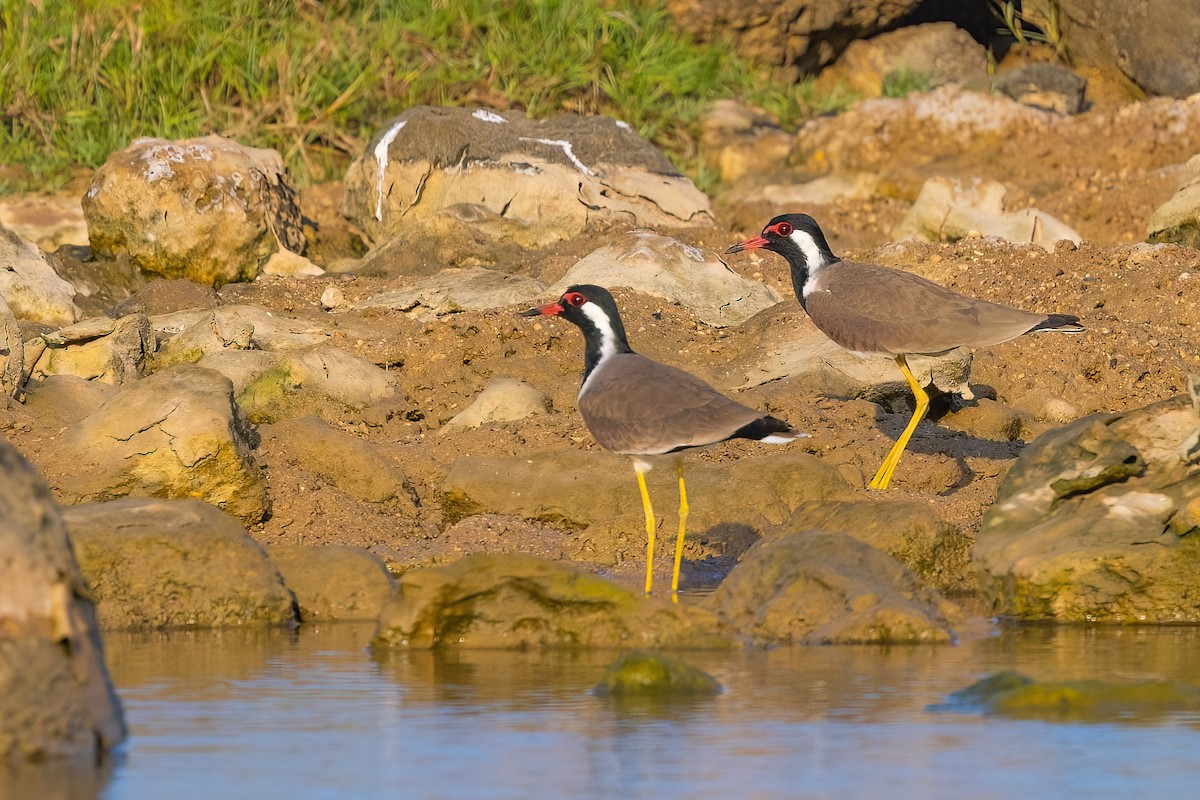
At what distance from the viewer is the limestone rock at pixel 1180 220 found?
14742mm

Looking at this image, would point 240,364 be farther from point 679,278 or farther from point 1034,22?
point 1034,22

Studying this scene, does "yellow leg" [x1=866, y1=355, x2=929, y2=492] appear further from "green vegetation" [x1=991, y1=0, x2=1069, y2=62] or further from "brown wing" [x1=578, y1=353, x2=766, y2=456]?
"green vegetation" [x1=991, y1=0, x2=1069, y2=62]

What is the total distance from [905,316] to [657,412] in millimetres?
2562

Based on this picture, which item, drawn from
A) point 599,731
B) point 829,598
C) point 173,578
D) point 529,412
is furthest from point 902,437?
point 599,731

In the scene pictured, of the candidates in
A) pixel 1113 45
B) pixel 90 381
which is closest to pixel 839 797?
pixel 90 381

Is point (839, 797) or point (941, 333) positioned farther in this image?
point (941, 333)

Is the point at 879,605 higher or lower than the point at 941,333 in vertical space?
lower

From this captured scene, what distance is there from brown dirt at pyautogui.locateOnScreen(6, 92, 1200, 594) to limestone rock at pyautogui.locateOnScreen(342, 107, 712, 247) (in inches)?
16.3

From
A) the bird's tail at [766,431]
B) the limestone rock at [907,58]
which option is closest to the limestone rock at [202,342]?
the bird's tail at [766,431]

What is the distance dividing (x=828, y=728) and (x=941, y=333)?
5046mm

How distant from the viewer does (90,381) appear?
442 inches

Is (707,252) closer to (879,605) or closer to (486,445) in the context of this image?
(486,445)

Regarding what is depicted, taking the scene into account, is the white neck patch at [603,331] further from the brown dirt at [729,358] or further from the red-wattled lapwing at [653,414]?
the brown dirt at [729,358]

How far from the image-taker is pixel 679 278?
44.2 feet
